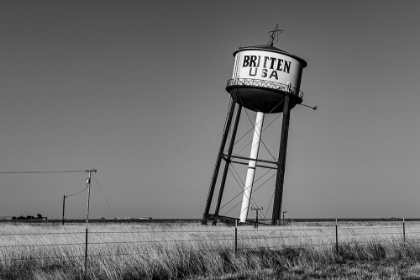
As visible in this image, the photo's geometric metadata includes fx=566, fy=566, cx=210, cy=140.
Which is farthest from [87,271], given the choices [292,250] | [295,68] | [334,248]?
[295,68]

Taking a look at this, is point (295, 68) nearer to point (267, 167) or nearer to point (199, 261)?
point (267, 167)

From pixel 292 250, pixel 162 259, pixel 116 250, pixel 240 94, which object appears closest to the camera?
pixel 162 259

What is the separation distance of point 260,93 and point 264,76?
1.07 m

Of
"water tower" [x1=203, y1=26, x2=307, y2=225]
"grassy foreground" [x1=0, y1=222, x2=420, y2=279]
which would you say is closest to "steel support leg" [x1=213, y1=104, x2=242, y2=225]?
"water tower" [x1=203, y1=26, x2=307, y2=225]

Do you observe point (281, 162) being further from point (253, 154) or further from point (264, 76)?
point (264, 76)

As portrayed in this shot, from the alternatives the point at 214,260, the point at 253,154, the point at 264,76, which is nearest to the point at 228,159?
the point at 253,154

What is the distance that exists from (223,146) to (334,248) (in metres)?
16.5

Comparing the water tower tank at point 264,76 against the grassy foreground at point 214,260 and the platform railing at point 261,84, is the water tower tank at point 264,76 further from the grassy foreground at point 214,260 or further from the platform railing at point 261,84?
the grassy foreground at point 214,260

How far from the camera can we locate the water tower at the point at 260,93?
114 ft

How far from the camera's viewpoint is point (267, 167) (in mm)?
35406

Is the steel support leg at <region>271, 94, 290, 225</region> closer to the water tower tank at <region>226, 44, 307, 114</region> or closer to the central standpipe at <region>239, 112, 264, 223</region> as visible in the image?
the water tower tank at <region>226, 44, 307, 114</region>

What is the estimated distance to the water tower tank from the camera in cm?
3456

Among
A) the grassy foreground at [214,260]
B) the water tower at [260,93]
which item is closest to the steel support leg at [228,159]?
the water tower at [260,93]

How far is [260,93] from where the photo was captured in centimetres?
3481
